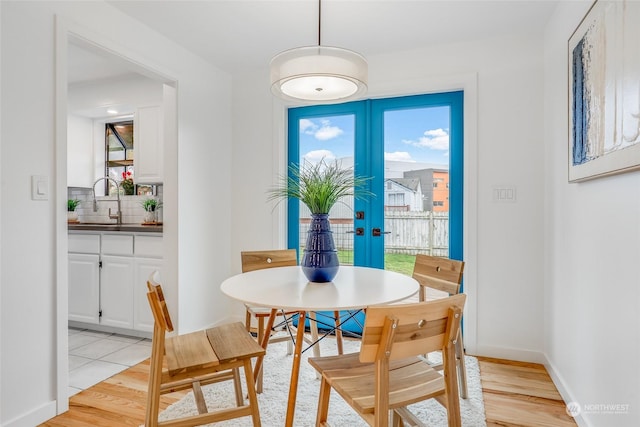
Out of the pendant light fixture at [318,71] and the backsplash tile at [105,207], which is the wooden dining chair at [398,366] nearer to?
the pendant light fixture at [318,71]

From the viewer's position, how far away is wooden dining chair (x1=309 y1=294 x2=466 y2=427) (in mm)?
1135

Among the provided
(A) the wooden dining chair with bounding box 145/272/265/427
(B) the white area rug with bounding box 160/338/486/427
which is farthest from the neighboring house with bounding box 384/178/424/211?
(A) the wooden dining chair with bounding box 145/272/265/427

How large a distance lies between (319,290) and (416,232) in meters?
1.52

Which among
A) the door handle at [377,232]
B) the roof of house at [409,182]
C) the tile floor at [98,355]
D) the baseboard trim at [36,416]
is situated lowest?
the tile floor at [98,355]

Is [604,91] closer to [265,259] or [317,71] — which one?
[317,71]

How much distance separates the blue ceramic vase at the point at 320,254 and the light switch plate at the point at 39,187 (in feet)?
4.54

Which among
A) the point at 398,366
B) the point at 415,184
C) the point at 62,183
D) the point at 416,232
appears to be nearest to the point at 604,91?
the point at 398,366

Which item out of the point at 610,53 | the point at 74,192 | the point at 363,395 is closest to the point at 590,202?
the point at 610,53

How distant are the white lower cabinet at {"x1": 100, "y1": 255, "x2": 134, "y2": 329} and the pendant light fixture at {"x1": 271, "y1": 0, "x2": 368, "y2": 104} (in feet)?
6.84

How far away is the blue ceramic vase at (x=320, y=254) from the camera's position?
1.93m

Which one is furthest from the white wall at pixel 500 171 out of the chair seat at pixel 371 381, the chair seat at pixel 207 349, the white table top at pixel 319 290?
the chair seat at pixel 207 349

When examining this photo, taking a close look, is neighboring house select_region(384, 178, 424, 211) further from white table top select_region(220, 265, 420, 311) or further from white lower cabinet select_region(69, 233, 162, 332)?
white lower cabinet select_region(69, 233, 162, 332)

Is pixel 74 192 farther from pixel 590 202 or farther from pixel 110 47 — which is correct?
pixel 590 202

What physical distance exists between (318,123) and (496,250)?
1.79 meters
